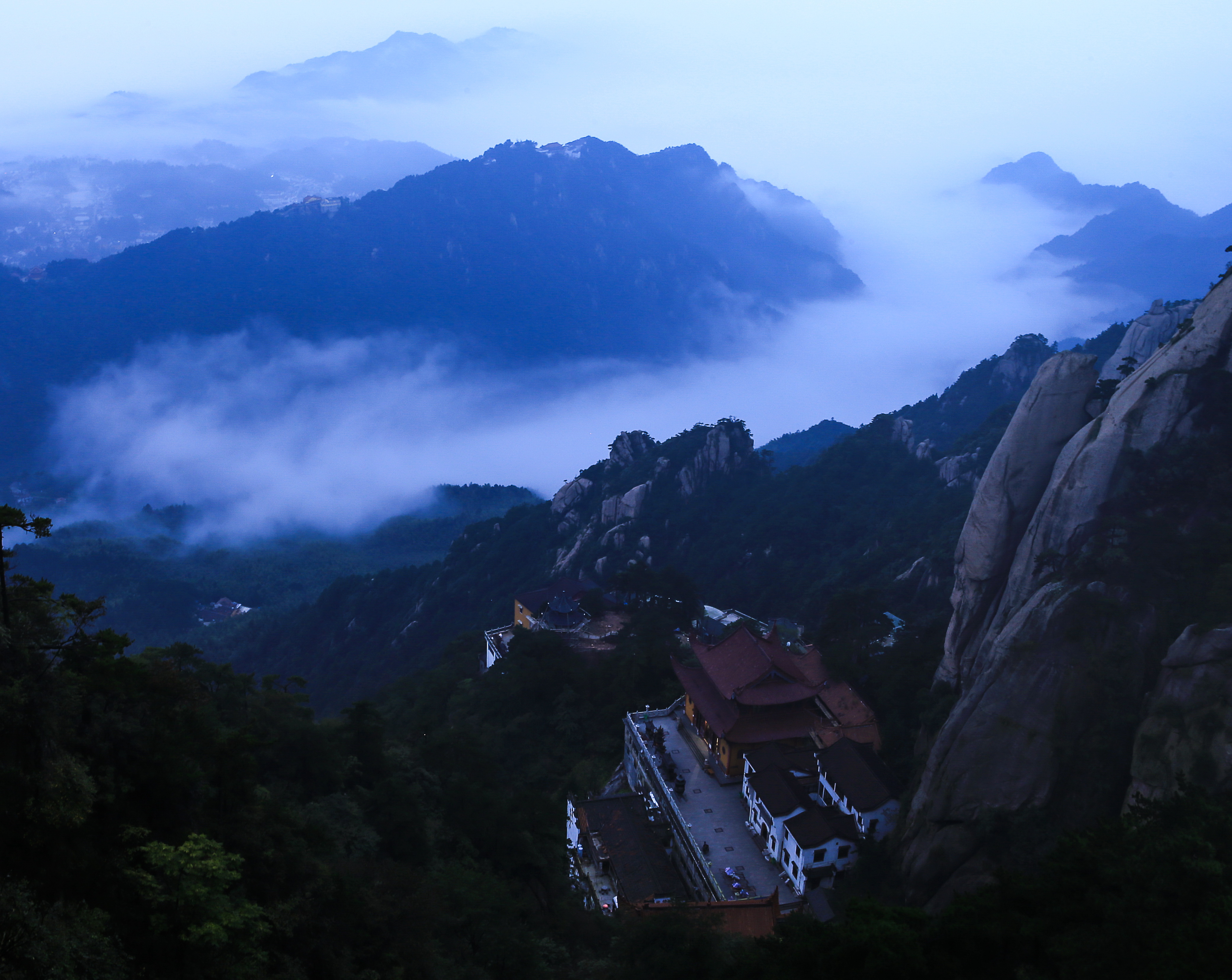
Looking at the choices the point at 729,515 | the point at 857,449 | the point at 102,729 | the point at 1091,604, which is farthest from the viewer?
the point at 857,449

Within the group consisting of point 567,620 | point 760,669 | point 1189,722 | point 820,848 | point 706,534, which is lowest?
point 820,848

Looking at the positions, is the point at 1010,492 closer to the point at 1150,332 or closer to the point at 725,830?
the point at 725,830

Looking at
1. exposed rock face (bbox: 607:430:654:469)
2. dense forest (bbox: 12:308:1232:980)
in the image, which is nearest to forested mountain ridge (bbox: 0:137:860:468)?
exposed rock face (bbox: 607:430:654:469)

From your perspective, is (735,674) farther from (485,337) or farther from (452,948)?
(485,337)

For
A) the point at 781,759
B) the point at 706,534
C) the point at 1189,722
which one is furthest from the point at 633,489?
the point at 1189,722

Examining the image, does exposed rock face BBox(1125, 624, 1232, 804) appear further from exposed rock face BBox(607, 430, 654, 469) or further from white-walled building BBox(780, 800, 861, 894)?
exposed rock face BBox(607, 430, 654, 469)

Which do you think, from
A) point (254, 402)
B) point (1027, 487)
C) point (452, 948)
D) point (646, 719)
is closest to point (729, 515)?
point (646, 719)
